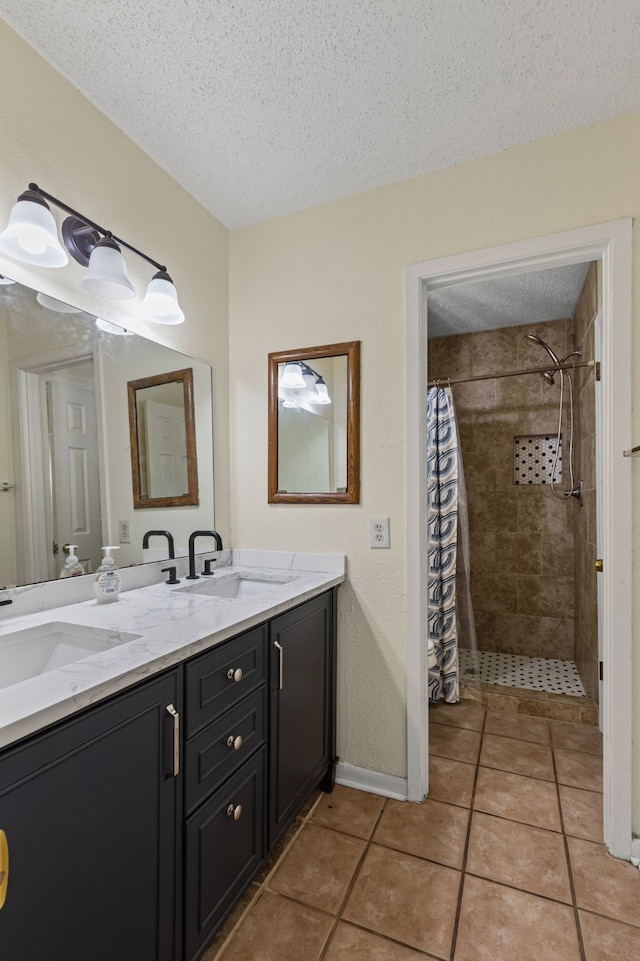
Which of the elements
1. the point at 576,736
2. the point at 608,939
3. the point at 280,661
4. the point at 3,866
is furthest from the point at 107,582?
the point at 576,736

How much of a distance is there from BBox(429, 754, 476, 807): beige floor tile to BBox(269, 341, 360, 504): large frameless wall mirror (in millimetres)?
1232

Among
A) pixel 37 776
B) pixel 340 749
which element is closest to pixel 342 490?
pixel 340 749

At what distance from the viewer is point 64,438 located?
1437 mm

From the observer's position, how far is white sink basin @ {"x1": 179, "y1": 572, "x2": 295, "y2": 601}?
5.92 ft

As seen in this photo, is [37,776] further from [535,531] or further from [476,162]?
[535,531]

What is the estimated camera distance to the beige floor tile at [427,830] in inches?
61.0

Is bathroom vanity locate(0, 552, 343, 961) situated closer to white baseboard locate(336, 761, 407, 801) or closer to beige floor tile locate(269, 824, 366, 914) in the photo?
beige floor tile locate(269, 824, 366, 914)

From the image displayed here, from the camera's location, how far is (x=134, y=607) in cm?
139

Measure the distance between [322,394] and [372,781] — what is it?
163 centimetres

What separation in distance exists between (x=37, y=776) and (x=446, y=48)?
200 centimetres

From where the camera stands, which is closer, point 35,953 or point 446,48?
point 35,953

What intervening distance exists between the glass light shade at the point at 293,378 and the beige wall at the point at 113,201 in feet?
1.06

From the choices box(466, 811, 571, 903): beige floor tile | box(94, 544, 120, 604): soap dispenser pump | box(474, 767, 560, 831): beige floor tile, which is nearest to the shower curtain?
box(474, 767, 560, 831): beige floor tile

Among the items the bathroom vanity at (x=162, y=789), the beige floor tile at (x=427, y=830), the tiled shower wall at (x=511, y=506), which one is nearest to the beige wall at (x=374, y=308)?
the beige floor tile at (x=427, y=830)
